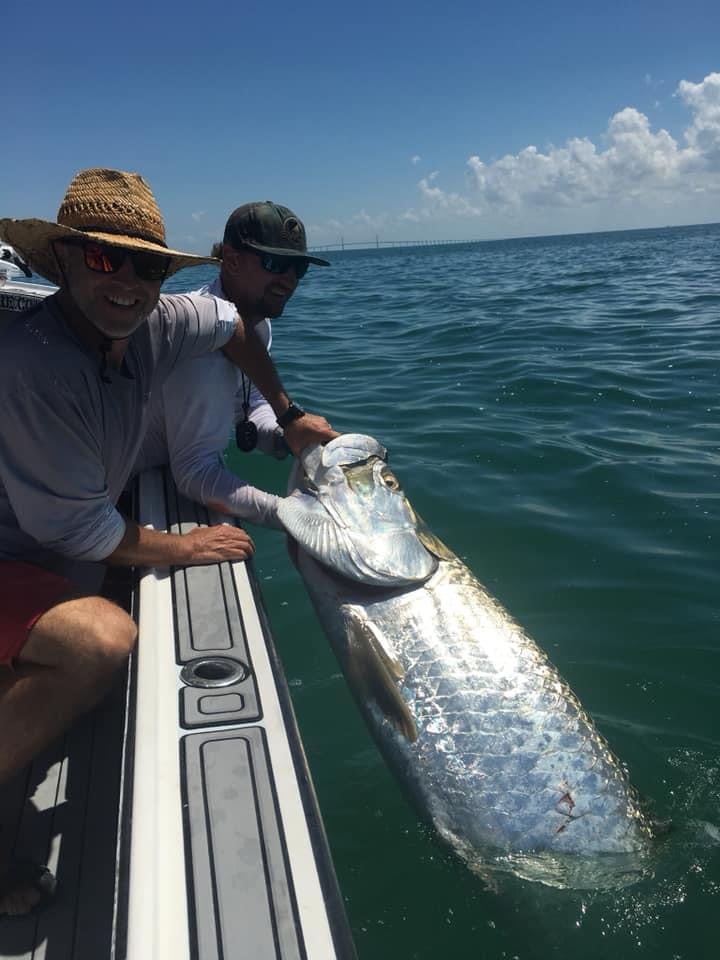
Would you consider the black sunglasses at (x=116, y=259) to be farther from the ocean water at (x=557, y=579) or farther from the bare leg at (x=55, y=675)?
the ocean water at (x=557, y=579)

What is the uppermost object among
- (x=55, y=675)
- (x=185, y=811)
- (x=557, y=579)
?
(x=55, y=675)

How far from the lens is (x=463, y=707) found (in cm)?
279

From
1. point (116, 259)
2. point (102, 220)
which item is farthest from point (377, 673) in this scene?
point (102, 220)

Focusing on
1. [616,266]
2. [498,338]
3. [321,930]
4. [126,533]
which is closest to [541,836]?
[321,930]

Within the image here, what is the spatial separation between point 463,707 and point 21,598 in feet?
5.44

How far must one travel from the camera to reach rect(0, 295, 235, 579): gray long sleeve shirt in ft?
7.41

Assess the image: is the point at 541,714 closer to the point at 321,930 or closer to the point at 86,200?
the point at 321,930

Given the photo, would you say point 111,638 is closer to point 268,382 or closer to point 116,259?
point 116,259

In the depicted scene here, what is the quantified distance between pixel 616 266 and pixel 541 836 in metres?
26.7

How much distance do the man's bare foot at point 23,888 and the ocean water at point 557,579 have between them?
1.08m

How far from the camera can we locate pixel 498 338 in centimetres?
1171

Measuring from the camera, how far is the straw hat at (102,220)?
2205 millimetres

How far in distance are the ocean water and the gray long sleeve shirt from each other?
5.00 feet

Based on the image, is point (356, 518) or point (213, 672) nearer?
point (213, 672)
